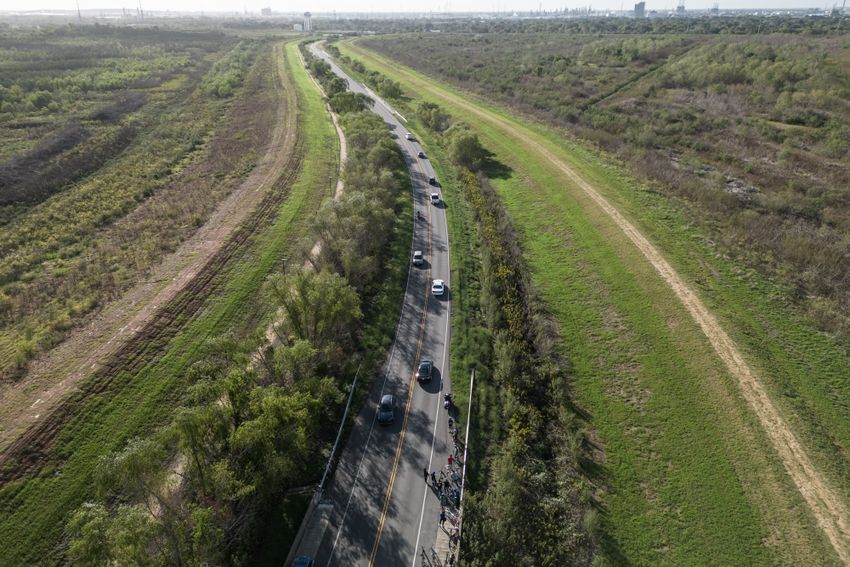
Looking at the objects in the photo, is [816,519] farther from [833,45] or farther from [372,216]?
[833,45]

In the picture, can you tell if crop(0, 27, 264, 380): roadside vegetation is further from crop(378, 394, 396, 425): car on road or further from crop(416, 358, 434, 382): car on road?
crop(416, 358, 434, 382): car on road

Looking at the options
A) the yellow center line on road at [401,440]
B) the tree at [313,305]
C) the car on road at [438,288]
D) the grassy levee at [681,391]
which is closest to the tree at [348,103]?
the grassy levee at [681,391]

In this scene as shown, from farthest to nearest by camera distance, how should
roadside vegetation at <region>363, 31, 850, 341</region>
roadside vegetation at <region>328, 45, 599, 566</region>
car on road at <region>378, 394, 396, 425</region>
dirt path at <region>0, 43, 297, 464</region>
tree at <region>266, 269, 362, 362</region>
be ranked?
roadside vegetation at <region>363, 31, 850, 341</region>, tree at <region>266, 269, 362, 362</region>, car on road at <region>378, 394, 396, 425</region>, dirt path at <region>0, 43, 297, 464</region>, roadside vegetation at <region>328, 45, 599, 566</region>

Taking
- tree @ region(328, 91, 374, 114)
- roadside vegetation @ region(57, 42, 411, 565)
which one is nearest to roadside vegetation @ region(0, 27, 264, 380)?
tree @ region(328, 91, 374, 114)

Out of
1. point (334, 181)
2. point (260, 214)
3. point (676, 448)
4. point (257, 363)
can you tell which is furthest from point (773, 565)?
point (334, 181)

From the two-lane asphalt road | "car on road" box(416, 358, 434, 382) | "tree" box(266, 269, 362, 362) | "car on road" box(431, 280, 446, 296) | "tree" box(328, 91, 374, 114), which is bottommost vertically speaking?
the two-lane asphalt road

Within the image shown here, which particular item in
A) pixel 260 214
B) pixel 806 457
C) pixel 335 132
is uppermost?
pixel 335 132
